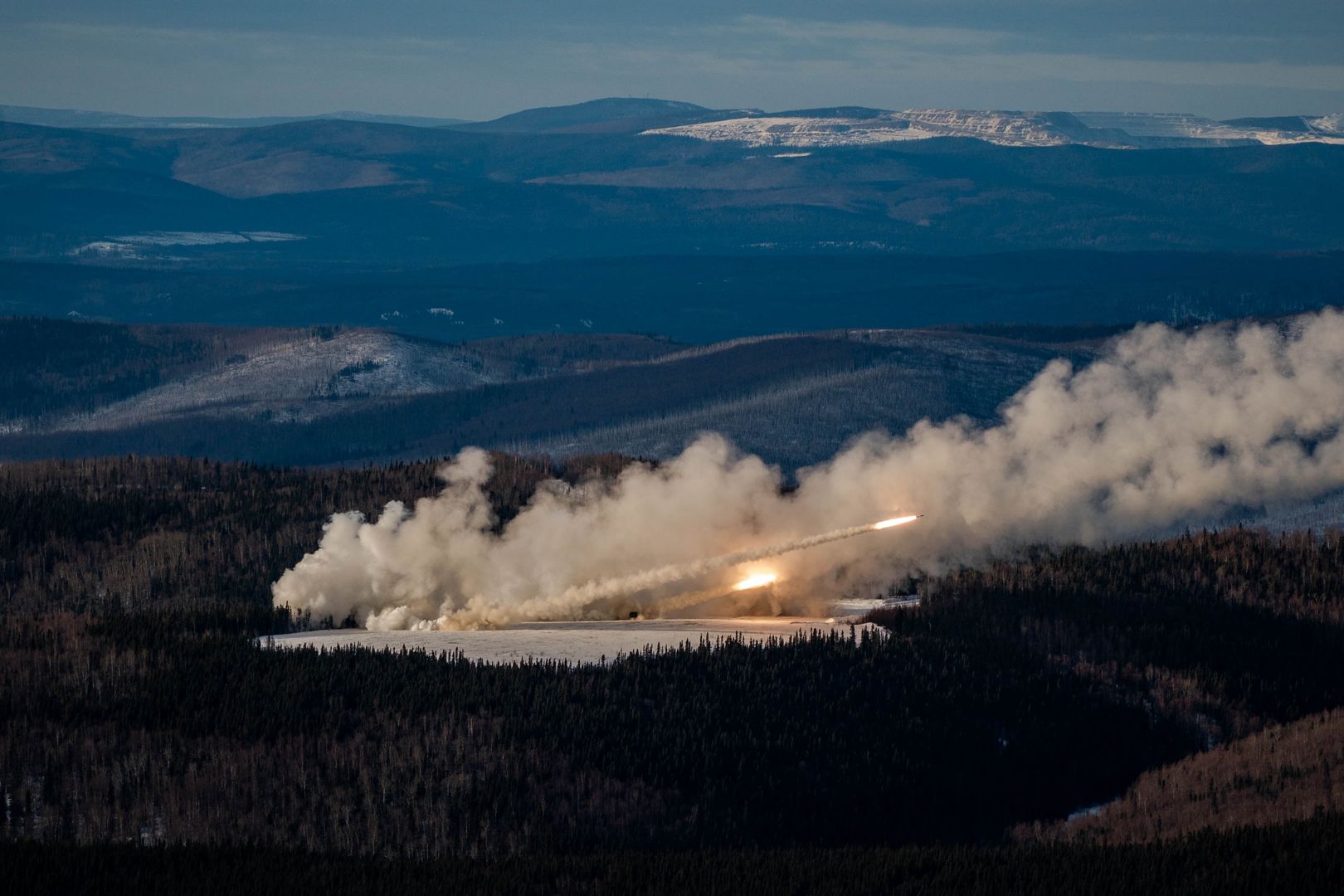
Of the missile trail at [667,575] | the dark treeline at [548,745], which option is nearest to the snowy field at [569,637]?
the dark treeline at [548,745]

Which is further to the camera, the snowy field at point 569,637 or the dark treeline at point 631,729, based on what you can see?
the snowy field at point 569,637

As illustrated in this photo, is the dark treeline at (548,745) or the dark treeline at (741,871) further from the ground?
the dark treeline at (741,871)

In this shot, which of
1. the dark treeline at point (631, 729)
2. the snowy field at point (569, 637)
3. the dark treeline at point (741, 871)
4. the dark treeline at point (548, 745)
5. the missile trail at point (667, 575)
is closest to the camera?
the dark treeline at point (741, 871)

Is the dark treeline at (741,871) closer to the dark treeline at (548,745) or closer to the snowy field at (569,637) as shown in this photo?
the dark treeline at (548,745)

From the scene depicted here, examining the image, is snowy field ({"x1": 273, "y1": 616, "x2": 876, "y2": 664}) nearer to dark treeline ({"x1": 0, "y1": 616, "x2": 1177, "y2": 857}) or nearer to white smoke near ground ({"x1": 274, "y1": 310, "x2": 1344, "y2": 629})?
dark treeline ({"x1": 0, "y1": 616, "x2": 1177, "y2": 857})

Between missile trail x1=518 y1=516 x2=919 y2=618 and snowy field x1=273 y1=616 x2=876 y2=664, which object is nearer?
Result: snowy field x1=273 y1=616 x2=876 y2=664

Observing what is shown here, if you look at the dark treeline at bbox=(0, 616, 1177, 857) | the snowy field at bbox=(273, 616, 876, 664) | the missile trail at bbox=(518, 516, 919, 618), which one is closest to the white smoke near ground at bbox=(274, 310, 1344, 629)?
the missile trail at bbox=(518, 516, 919, 618)
